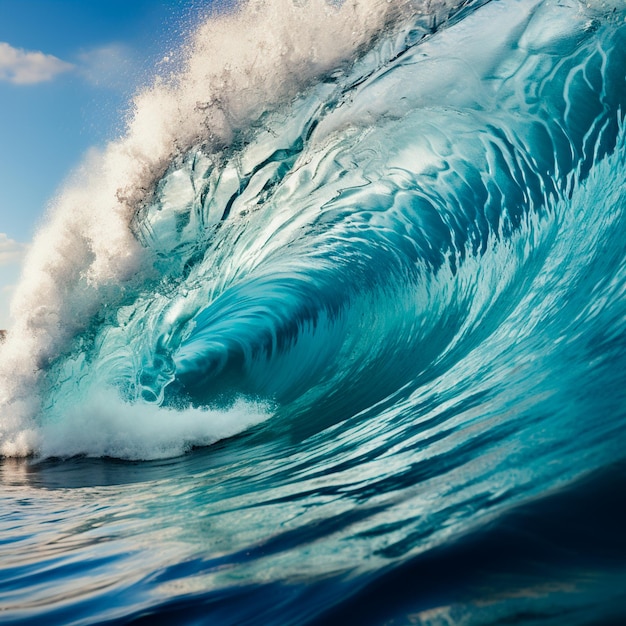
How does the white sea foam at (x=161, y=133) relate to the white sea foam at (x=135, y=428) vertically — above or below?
above

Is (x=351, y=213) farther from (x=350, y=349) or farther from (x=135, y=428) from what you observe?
(x=135, y=428)

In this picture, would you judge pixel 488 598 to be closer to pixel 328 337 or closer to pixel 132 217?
pixel 132 217

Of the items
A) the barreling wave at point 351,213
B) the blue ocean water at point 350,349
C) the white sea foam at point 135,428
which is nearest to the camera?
the blue ocean water at point 350,349

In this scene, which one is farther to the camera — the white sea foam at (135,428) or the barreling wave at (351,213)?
the white sea foam at (135,428)

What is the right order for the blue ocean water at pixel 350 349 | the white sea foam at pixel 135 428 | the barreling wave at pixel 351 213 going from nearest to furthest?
the blue ocean water at pixel 350 349 → the barreling wave at pixel 351 213 → the white sea foam at pixel 135 428

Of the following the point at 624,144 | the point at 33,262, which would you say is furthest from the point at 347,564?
the point at 33,262

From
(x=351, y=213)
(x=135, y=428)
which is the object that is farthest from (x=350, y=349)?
(x=135, y=428)
